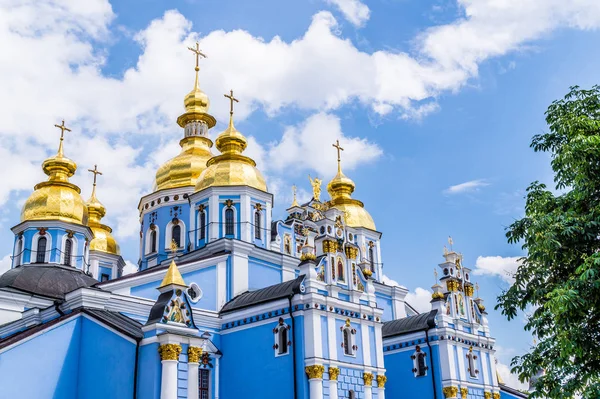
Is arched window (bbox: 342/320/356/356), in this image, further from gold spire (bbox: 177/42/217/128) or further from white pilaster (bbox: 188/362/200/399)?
gold spire (bbox: 177/42/217/128)

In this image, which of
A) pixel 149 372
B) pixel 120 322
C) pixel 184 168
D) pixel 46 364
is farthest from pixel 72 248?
pixel 149 372

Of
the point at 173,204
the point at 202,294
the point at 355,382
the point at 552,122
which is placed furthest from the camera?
the point at 173,204

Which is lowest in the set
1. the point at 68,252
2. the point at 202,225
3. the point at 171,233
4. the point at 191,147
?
the point at 68,252

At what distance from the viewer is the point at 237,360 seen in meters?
19.3

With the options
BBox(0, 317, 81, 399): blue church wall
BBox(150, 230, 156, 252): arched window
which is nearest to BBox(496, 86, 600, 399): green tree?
BBox(0, 317, 81, 399): blue church wall

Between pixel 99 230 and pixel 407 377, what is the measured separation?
15360 mm

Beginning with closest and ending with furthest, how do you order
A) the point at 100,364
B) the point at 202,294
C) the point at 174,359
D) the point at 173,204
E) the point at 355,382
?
1. the point at 174,359
2. the point at 100,364
3. the point at 355,382
4. the point at 202,294
5. the point at 173,204

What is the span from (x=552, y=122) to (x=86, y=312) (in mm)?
11638

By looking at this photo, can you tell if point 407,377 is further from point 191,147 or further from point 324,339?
point 191,147

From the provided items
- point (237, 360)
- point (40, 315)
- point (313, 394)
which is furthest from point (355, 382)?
point (40, 315)

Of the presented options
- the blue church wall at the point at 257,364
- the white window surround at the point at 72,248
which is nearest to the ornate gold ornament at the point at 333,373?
the blue church wall at the point at 257,364

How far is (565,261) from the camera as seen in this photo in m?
10.8

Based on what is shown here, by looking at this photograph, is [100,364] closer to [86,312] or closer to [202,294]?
[86,312]

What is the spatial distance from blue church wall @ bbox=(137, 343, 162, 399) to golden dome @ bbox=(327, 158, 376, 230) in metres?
14.4
